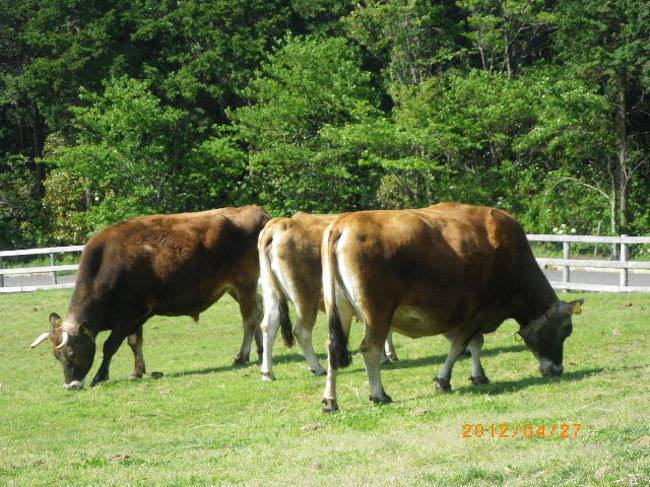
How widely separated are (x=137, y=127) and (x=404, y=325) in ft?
93.7

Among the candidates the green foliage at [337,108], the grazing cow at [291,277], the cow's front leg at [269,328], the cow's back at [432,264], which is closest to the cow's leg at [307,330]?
the grazing cow at [291,277]

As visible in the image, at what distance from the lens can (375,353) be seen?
1078 cm

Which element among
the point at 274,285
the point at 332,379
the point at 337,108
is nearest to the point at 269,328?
the point at 274,285

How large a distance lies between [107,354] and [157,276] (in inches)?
A: 55.4

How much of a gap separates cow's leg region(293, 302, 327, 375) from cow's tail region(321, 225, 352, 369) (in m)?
2.86

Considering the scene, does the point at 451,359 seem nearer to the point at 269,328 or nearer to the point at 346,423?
the point at 346,423

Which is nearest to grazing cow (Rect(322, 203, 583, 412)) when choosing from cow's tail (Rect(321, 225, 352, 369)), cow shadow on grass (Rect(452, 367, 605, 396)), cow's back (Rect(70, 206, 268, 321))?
cow's tail (Rect(321, 225, 352, 369))

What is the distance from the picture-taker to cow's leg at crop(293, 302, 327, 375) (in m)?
13.7

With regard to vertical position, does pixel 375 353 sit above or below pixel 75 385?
above

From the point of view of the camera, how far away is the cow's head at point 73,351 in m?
14.5

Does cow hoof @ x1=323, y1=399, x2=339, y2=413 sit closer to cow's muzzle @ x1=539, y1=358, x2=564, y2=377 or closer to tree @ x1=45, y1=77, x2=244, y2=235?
cow's muzzle @ x1=539, y1=358, x2=564, y2=377

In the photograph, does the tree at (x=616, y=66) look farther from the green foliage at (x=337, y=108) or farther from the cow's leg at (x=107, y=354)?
the cow's leg at (x=107, y=354)

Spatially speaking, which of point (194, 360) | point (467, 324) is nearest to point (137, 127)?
point (194, 360)

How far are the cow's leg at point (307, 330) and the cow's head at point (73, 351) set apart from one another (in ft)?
9.91
